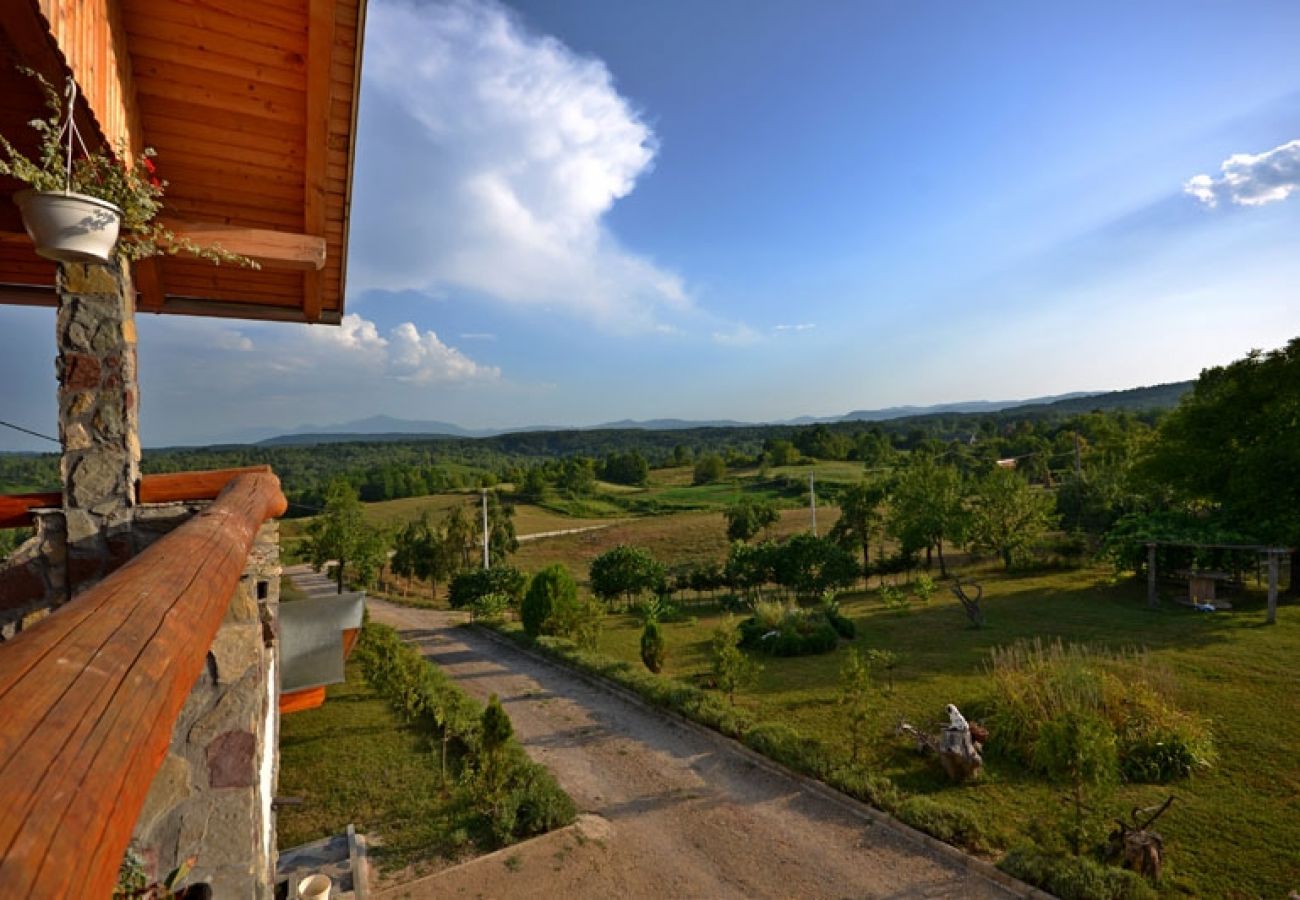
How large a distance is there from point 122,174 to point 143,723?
3564 millimetres

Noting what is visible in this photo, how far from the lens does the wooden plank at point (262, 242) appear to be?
4.38 metres

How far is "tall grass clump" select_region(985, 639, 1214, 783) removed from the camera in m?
8.43

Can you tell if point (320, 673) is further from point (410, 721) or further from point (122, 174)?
point (410, 721)

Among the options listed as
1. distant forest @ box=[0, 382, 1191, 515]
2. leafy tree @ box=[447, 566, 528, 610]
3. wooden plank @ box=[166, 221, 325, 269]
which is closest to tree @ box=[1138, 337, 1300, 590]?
distant forest @ box=[0, 382, 1191, 515]

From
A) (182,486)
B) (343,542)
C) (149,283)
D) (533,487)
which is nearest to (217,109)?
(149,283)

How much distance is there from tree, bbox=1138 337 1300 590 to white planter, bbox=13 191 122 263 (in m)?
22.1


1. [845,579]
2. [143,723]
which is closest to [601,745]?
[143,723]

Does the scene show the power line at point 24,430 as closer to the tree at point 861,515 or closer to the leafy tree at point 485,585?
the leafy tree at point 485,585

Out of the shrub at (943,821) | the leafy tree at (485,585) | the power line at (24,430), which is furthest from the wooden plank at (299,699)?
the leafy tree at (485,585)

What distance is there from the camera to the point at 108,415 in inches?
136

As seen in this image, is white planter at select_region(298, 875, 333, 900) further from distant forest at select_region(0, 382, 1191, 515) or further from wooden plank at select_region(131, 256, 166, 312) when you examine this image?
wooden plank at select_region(131, 256, 166, 312)

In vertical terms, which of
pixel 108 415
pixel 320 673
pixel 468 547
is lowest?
pixel 468 547

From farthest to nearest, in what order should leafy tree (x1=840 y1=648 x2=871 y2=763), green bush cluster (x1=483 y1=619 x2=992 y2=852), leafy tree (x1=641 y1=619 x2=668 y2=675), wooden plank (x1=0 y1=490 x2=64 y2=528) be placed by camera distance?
1. leafy tree (x1=641 y1=619 x2=668 y2=675)
2. leafy tree (x1=840 y1=648 x2=871 y2=763)
3. green bush cluster (x1=483 y1=619 x2=992 y2=852)
4. wooden plank (x1=0 y1=490 x2=64 y2=528)

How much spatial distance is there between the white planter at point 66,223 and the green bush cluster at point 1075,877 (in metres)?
8.78
